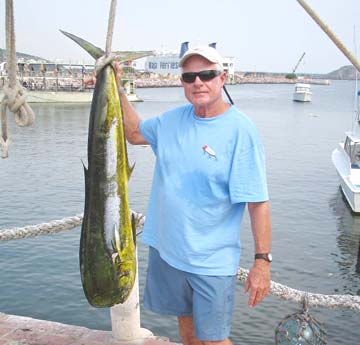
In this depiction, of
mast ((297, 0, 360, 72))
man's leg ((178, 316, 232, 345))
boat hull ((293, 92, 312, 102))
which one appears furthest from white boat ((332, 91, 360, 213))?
boat hull ((293, 92, 312, 102))

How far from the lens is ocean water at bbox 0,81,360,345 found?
7059 millimetres

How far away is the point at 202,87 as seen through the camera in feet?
7.65

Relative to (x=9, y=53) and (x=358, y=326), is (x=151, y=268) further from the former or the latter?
(x=358, y=326)

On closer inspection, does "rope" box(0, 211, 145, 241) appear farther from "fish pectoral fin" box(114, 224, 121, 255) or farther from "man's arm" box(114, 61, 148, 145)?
"fish pectoral fin" box(114, 224, 121, 255)

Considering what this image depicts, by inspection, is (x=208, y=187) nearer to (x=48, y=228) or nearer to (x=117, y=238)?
(x=117, y=238)

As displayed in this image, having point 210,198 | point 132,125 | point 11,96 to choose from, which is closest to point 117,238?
point 210,198

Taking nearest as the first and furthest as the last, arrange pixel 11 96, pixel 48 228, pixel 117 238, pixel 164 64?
1. pixel 117 238
2. pixel 11 96
3. pixel 48 228
4. pixel 164 64

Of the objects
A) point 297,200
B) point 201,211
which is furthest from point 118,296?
point 297,200

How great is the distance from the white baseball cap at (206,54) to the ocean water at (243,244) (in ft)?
16.0

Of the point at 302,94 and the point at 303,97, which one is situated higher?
the point at 302,94

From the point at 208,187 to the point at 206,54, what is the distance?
0.62 meters

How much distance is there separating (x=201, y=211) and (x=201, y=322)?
0.54 m

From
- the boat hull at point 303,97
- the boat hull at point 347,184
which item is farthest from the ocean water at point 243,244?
the boat hull at point 303,97

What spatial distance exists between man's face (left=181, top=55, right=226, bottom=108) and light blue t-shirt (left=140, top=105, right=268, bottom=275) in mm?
91
